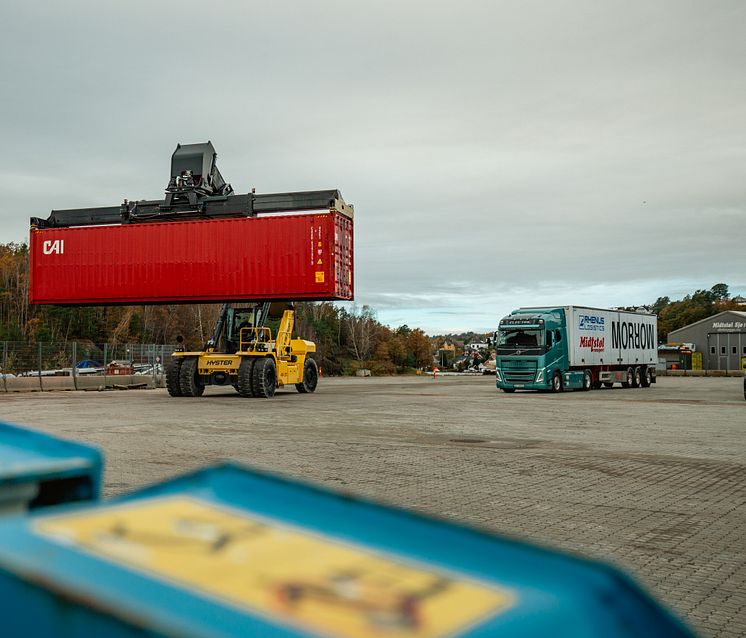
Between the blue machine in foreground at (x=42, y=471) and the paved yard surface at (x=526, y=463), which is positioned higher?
the blue machine in foreground at (x=42, y=471)

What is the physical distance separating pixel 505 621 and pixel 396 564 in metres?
0.23

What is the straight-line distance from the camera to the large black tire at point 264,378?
24.1 metres

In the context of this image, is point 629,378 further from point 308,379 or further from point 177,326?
point 177,326

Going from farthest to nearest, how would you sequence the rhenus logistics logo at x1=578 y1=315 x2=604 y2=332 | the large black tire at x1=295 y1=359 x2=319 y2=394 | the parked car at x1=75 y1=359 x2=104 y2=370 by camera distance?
the parked car at x1=75 y1=359 x2=104 y2=370
the rhenus logistics logo at x1=578 y1=315 x2=604 y2=332
the large black tire at x1=295 y1=359 x2=319 y2=394

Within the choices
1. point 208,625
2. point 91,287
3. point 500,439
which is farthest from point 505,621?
point 91,287

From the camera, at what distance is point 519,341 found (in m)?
30.2

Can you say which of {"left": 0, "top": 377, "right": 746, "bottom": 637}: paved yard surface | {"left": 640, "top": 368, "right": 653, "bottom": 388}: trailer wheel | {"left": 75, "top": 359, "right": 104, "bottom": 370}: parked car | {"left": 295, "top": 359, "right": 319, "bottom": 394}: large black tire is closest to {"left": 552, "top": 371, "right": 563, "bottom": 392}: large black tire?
{"left": 295, "top": 359, "right": 319, "bottom": 394}: large black tire

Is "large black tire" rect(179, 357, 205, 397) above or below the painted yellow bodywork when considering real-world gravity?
below

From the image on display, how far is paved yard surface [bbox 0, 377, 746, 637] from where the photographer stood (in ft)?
19.1

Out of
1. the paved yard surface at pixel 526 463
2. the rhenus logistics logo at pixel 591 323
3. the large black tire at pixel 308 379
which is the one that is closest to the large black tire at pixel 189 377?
the paved yard surface at pixel 526 463

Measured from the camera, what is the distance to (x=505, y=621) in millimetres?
1130

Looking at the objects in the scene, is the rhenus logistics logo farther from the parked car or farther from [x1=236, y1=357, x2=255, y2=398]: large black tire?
the parked car

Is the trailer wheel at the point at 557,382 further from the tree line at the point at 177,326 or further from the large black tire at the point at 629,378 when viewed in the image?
the tree line at the point at 177,326

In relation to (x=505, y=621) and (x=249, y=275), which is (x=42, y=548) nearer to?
(x=505, y=621)
